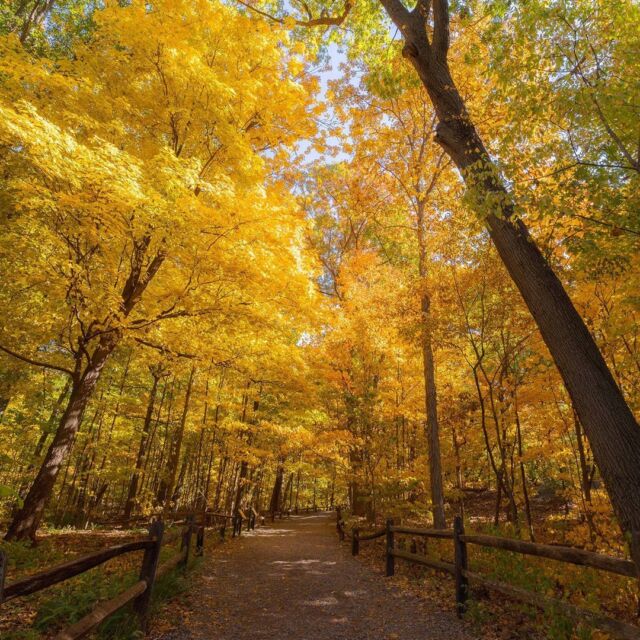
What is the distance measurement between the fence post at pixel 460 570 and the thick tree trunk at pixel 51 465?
7.21 m

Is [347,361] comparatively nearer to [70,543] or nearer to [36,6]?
[70,543]

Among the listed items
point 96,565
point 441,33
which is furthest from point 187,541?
point 441,33

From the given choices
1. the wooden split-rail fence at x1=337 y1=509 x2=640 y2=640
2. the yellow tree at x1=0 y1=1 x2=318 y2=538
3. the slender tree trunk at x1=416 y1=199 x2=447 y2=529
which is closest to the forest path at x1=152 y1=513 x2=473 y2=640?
the wooden split-rail fence at x1=337 y1=509 x2=640 y2=640

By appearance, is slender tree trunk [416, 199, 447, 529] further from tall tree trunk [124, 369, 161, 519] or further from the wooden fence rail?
tall tree trunk [124, 369, 161, 519]

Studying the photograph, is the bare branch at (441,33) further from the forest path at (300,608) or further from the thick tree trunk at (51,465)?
the forest path at (300,608)

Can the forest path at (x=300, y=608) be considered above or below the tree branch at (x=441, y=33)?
below

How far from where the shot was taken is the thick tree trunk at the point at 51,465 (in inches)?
315

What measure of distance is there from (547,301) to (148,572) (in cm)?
580

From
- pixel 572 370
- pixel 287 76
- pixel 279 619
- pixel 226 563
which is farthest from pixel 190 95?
pixel 226 563

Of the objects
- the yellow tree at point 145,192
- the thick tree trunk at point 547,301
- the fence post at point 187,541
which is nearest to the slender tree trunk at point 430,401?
the yellow tree at point 145,192

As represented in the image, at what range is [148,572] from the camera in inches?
183

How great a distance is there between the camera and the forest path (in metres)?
4.65

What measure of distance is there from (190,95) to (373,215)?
7027mm

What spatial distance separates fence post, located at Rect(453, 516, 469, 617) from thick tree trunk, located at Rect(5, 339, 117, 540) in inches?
284
